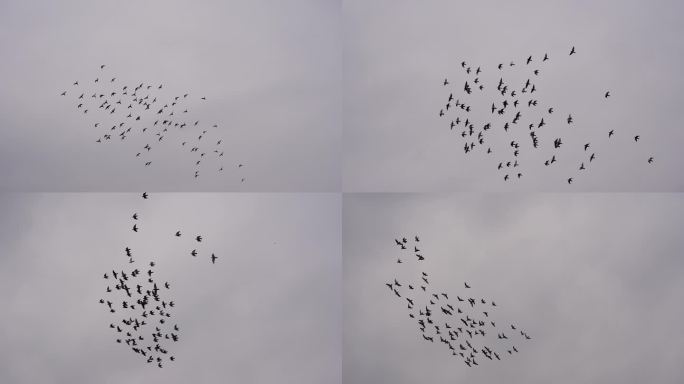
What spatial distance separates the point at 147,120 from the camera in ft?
37.9

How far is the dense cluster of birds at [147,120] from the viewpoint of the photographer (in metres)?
11.5

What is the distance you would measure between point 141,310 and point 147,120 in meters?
3.72

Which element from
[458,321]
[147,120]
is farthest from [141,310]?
[458,321]

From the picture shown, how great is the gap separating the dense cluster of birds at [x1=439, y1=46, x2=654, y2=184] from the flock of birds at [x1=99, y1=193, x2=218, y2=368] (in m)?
6.60

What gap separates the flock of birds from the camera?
11312 mm

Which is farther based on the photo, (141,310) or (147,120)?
(147,120)

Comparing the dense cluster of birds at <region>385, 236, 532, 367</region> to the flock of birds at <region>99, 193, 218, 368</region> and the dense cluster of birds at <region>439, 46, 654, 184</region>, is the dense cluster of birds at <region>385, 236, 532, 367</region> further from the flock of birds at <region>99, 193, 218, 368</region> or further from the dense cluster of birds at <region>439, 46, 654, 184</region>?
the flock of birds at <region>99, 193, 218, 368</region>

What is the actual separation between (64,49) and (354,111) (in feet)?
19.0

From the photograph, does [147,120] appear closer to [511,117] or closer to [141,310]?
[141,310]

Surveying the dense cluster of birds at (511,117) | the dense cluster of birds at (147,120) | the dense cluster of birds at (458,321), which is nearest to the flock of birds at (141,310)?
the dense cluster of birds at (147,120)

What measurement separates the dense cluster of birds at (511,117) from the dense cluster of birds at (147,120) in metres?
4.75

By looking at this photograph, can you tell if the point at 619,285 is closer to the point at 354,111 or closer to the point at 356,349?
the point at 356,349

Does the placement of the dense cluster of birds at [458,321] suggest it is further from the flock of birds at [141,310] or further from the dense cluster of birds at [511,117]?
the flock of birds at [141,310]

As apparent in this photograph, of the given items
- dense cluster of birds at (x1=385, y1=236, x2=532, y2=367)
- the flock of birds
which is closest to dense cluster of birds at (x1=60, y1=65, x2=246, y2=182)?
the flock of birds
